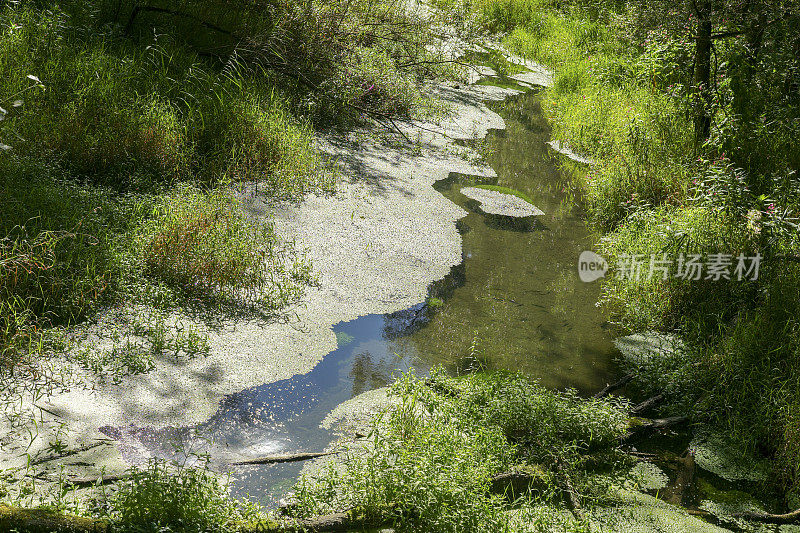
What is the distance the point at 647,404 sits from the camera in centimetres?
402

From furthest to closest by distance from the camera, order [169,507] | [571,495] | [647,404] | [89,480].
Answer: [647,404], [571,495], [89,480], [169,507]

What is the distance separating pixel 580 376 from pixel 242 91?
4.12m

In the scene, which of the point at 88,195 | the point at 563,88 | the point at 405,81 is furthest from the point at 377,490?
the point at 563,88

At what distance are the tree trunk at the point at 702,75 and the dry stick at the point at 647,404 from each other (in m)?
3.04

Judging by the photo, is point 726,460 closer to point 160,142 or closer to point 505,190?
point 505,190

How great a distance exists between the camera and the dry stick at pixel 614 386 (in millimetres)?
4051

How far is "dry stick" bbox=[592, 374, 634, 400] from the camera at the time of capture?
405 centimetres

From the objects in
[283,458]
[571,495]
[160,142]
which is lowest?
[283,458]

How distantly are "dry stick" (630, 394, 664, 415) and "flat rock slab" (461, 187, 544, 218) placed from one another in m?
2.78

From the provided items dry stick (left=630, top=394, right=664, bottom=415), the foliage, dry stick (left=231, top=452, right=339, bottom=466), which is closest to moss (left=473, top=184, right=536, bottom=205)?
dry stick (left=630, top=394, right=664, bottom=415)

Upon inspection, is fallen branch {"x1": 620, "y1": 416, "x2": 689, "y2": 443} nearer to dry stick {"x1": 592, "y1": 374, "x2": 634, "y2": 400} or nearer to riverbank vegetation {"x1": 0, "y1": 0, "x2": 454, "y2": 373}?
dry stick {"x1": 592, "y1": 374, "x2": 634, "y2": 400}

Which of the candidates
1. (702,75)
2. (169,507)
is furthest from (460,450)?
(702,75)

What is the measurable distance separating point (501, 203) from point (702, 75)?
214 cm

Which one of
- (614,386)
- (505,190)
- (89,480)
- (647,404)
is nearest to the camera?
(89,480)
